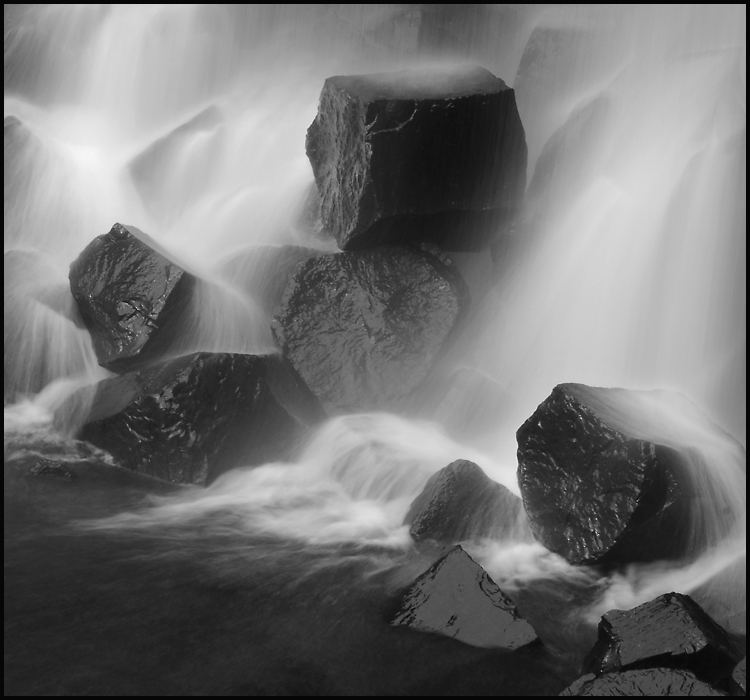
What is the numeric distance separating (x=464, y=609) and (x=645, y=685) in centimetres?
128

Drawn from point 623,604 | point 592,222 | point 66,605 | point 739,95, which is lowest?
point 66,605

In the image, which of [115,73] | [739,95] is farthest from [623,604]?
[115,73]

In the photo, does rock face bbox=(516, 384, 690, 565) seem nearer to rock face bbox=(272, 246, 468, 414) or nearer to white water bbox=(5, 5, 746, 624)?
white water bbox=(5, 5, 746, 624)

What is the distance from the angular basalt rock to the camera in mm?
4707

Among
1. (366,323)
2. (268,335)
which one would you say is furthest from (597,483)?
(268,335)

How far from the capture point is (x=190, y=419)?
26.0 feet

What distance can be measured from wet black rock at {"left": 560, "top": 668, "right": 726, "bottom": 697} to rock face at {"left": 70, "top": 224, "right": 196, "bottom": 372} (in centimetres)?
586

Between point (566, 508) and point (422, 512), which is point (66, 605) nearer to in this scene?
point (422, 512)

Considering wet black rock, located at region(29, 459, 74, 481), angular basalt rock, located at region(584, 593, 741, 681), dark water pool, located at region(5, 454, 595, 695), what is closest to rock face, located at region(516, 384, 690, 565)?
dark water pool, located at region(5, 454, 595, 695)

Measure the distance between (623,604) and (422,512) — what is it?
70.4 inches

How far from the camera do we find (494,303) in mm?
10055

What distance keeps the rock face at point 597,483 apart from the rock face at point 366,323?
229 centimetres

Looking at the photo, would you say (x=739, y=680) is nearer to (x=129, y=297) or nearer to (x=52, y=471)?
(x=52, y=471)

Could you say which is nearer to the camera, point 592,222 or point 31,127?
point 592,222
